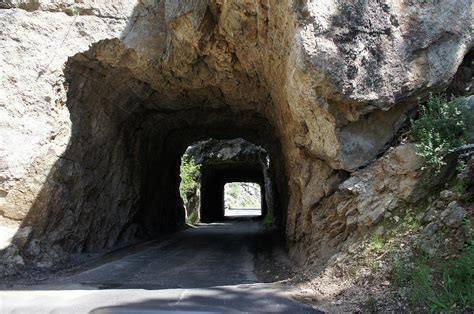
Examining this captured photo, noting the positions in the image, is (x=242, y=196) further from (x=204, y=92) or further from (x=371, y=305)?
(x=371, y=305)

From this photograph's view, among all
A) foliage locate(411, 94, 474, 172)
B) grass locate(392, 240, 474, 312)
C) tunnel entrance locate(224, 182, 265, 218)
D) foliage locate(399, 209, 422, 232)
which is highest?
tunnel entrance locate(224, 182, 265, 218)

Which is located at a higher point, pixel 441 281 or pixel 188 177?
pixel 188 177

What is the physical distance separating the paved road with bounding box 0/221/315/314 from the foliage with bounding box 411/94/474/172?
2.73 metres

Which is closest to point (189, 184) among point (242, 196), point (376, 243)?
point (376, 243)

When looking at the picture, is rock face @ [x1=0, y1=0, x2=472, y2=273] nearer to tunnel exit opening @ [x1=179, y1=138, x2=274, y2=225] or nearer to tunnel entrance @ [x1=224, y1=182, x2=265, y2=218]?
tunnel exit opening @ [x1=179, y1=138, x2=274, y2=225]

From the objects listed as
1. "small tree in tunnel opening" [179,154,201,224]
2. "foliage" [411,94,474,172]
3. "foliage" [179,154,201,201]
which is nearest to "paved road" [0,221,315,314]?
"foliage" [411,94,474,172]

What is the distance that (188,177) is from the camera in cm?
2233

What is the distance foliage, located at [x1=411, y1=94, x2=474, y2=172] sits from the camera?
562 cm

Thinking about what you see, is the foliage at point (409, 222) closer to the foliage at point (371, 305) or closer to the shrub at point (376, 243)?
the shrub at point (376, 243)

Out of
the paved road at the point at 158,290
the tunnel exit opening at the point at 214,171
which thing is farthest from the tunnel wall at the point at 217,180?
the paved road at the point at 158,290

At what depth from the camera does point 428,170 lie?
5.78 m

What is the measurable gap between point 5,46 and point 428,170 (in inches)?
310

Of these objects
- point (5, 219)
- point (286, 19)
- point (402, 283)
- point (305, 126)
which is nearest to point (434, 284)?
point (402, 283)

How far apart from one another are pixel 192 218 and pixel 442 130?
59.7 feet
